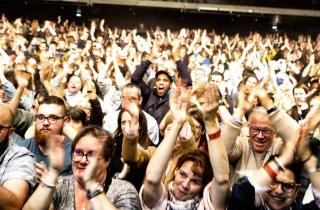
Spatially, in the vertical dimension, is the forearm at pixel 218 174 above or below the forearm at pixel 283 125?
below

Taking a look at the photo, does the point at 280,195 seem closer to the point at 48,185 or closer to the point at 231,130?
the point at 231,130

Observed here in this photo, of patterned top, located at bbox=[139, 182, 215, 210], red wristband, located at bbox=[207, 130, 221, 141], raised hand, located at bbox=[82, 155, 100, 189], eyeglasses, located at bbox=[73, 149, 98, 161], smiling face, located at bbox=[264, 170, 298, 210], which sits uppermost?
red wristband, located at bbox=[207, 130, 221, 141]

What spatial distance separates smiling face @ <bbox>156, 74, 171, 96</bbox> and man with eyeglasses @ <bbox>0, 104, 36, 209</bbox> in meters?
2.91

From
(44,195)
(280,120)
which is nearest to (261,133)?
(280,120)

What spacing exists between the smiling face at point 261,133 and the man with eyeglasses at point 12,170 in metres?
1.27

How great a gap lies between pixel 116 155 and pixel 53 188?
128cm

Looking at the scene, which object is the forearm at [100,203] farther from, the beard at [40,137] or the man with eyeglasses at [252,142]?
the beard at [40,137]

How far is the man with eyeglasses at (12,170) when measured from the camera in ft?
7.25

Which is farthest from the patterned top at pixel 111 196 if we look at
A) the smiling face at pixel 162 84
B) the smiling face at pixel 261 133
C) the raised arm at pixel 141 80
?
the raised arm at pixel 141 80

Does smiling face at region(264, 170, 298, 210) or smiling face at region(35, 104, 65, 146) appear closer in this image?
smiling face at region(264, 170, 298, 210)

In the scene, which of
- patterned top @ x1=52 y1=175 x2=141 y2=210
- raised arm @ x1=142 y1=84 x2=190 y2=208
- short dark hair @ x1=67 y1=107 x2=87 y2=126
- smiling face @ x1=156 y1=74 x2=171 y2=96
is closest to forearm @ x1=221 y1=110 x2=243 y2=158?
raised arm @ x1=142 y1=84 x2=190 y2=208

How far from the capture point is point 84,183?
7.04 feet

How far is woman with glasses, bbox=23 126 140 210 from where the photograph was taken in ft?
7.06

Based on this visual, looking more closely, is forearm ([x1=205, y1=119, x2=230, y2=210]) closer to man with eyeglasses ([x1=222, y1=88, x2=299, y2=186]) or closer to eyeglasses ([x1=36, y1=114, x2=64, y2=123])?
man with eyeglasses ([x1=222, y1=88, x2=299, y2=186])
